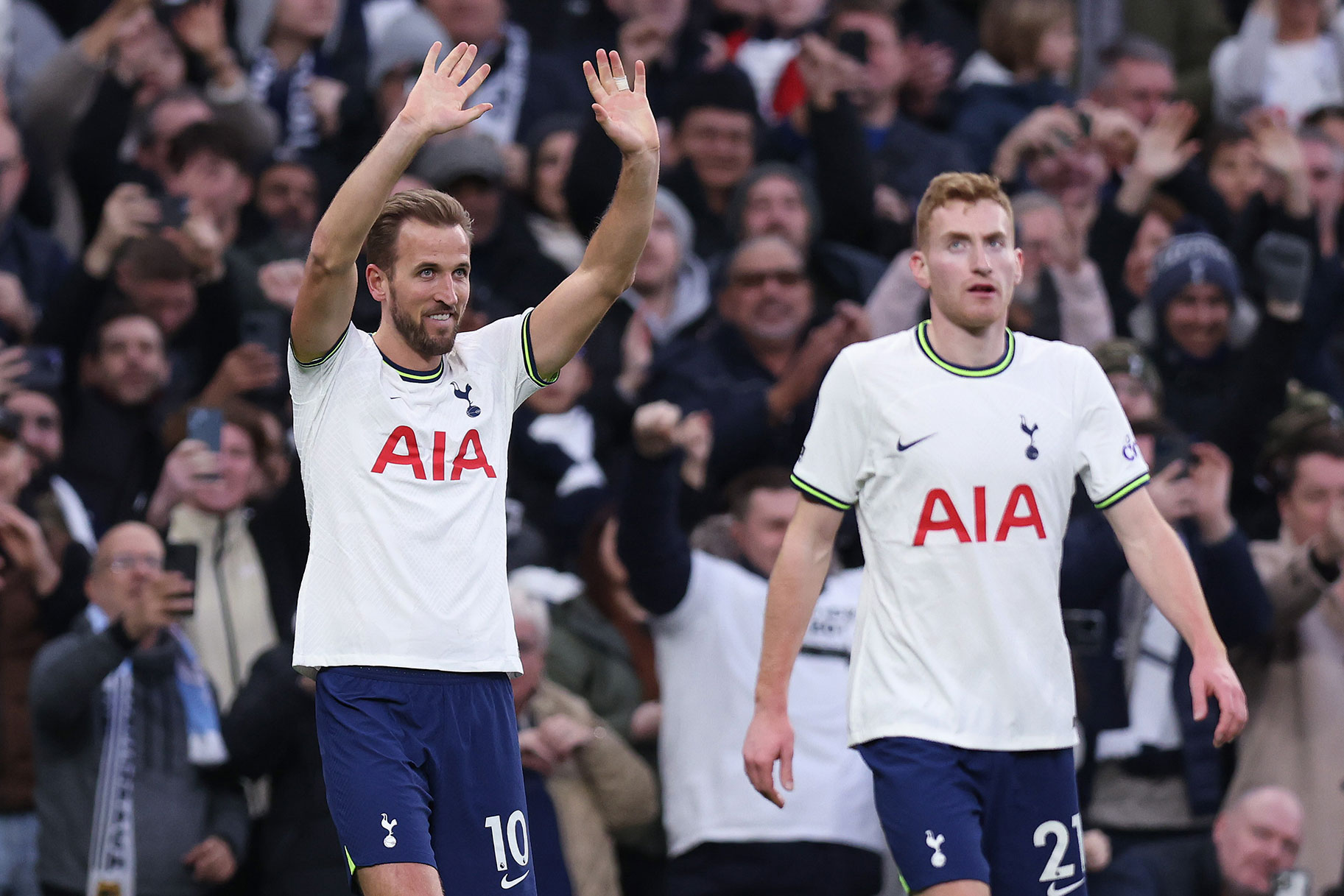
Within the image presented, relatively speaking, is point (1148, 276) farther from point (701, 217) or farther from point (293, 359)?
point (293, 359)

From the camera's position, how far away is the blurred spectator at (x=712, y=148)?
11.3 m

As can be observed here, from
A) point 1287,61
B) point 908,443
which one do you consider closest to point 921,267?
point 908,443

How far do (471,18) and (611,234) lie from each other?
657 centimetres

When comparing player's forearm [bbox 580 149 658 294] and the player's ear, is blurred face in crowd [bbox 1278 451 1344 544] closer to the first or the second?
the player's ear

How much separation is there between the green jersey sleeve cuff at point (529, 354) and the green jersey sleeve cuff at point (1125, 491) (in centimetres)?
172

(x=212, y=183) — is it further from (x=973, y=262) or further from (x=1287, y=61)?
(x=1287, y=61)

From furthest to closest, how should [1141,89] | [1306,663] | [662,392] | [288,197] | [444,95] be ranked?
1. [1141,89]
2. [288,197]
3. [662,392]
4. [1306,663]
5. [444,95]

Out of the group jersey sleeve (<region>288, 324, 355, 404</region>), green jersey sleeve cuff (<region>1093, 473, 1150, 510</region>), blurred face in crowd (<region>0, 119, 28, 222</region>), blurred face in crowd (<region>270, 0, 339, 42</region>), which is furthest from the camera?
blurred face in crowd (<region>270, 0, 339, 42</region>)

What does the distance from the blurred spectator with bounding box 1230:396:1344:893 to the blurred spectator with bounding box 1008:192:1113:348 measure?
1.43 meters

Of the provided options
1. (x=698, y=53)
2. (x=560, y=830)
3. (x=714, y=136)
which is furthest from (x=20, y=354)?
(x=698, y=53)

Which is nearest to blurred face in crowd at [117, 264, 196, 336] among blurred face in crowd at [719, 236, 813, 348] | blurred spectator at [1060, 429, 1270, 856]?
blurred face in crowd at [719, 236, 813, 348]

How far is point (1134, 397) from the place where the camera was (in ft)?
29.3

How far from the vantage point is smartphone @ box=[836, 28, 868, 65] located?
11734 mm

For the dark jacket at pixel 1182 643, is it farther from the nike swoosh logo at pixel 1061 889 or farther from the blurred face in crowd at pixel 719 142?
the blurred face in crowd at pixel 719 142
